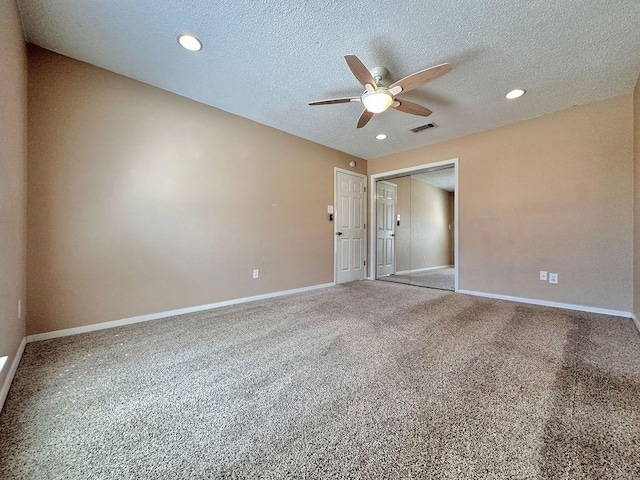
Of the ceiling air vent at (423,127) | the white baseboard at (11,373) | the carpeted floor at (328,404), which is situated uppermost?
the ceiling air vent at (423,127)

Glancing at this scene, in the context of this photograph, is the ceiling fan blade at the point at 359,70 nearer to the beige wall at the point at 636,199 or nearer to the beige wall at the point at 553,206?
the beige wall at the point at 553,206


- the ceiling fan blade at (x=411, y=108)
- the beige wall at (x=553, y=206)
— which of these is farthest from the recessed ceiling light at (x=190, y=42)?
the beige wall at (x=553, y=206)

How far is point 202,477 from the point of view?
905 millimetres

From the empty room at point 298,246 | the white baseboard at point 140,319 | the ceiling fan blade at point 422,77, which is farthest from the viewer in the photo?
the white baseboard at point 140,319

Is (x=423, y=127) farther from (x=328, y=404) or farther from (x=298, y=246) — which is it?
(x=328, y=404)

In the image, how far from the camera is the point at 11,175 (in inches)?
62.9

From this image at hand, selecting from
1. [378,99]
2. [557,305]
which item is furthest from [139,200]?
[557,305]

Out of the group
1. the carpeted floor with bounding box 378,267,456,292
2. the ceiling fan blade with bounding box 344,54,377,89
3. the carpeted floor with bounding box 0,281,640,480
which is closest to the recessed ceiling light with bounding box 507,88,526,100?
the ceiling fan blade with bounding box 344,54,377,89

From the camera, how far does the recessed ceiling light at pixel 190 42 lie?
1983 mm

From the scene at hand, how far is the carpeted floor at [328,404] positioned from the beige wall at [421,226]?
11.7 feet

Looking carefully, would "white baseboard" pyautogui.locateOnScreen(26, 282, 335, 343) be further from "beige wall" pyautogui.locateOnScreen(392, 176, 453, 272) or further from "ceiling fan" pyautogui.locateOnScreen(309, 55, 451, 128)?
"beige wall" pyautogui.locateOnScreen(392, 176, 453, 272)

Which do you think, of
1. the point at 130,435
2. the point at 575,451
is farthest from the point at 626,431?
the point at 130,435

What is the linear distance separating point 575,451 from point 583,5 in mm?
2593

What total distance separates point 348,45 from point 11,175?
2526 millimetres
